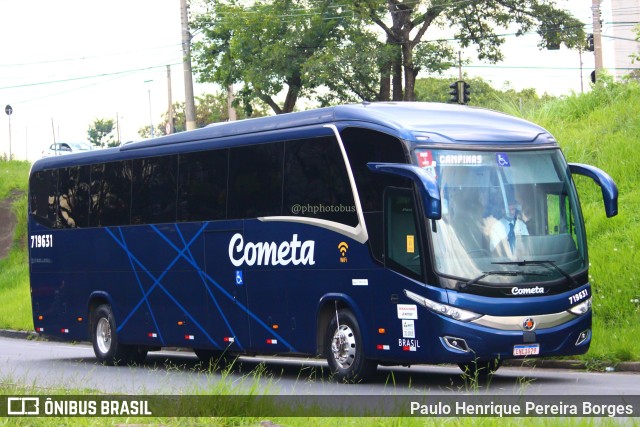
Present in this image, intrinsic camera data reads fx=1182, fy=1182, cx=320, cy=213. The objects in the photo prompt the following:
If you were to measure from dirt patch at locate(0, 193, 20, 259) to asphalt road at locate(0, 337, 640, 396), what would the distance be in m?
19.3

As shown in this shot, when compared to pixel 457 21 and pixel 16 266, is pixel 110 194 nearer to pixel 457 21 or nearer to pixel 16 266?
pixel 16 266

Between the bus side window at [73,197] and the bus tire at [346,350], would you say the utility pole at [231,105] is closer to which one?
the bus side window at [73,197]

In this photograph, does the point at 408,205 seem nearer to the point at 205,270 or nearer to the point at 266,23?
the point at 205,270

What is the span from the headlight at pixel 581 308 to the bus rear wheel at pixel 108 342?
358 inches

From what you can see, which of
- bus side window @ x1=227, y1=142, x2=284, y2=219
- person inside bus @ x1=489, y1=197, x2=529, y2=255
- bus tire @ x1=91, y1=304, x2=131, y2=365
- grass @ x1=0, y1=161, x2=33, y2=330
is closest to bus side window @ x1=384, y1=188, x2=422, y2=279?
person inside bus @ x1=489, y1=197, x2=529, y2=255

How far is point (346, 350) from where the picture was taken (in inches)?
617

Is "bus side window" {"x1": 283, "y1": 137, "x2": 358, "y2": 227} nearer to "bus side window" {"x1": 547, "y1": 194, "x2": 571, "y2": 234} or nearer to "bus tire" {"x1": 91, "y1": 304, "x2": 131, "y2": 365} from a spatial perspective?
"bus side window" {"x1": 547, "y1": 194, "x2": 571, "y2": 234}

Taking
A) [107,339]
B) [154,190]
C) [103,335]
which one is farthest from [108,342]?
[154,190]

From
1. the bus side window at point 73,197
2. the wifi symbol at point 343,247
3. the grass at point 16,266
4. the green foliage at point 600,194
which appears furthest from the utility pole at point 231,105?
the wifi symbol at point 343,247

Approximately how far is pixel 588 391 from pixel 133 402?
18.3 ft

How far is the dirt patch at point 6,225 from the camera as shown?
142ft

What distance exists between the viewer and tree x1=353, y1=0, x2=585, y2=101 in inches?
1918

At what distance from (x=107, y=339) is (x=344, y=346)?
699 cm

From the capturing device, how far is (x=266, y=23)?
52812 millimetres
